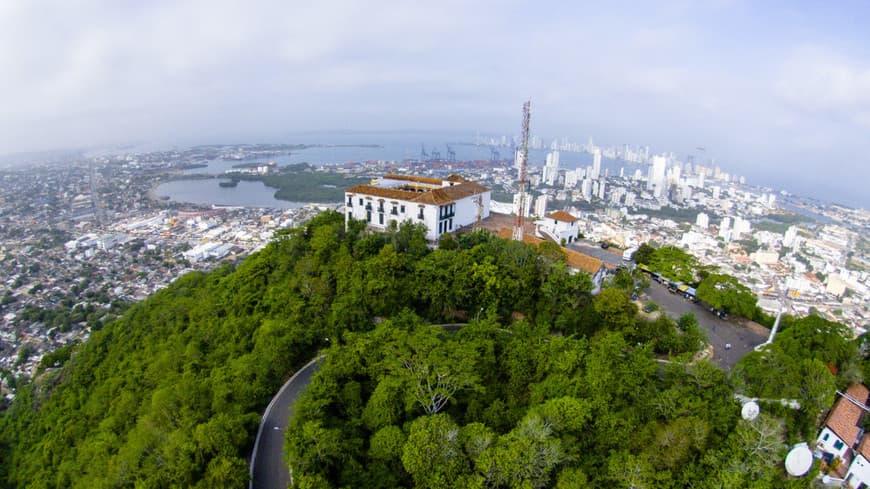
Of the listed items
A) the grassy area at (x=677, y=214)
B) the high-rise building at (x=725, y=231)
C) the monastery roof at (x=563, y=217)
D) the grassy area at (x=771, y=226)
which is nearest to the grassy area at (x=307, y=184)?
the grassy area at (x=677, y=214)

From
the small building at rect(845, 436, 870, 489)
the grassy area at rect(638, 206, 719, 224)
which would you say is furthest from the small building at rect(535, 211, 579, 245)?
the grassy area at rect(638, 206, 719, 224)

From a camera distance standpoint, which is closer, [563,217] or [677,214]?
[563,217]

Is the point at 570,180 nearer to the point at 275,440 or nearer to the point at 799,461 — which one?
the point at 799,461

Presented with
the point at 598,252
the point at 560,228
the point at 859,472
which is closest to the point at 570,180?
the point at 560,228

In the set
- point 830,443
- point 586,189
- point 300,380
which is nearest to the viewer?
point 830,443

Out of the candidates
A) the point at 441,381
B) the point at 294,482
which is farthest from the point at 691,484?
the point at 294,482

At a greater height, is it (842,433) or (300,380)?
(300,380)
